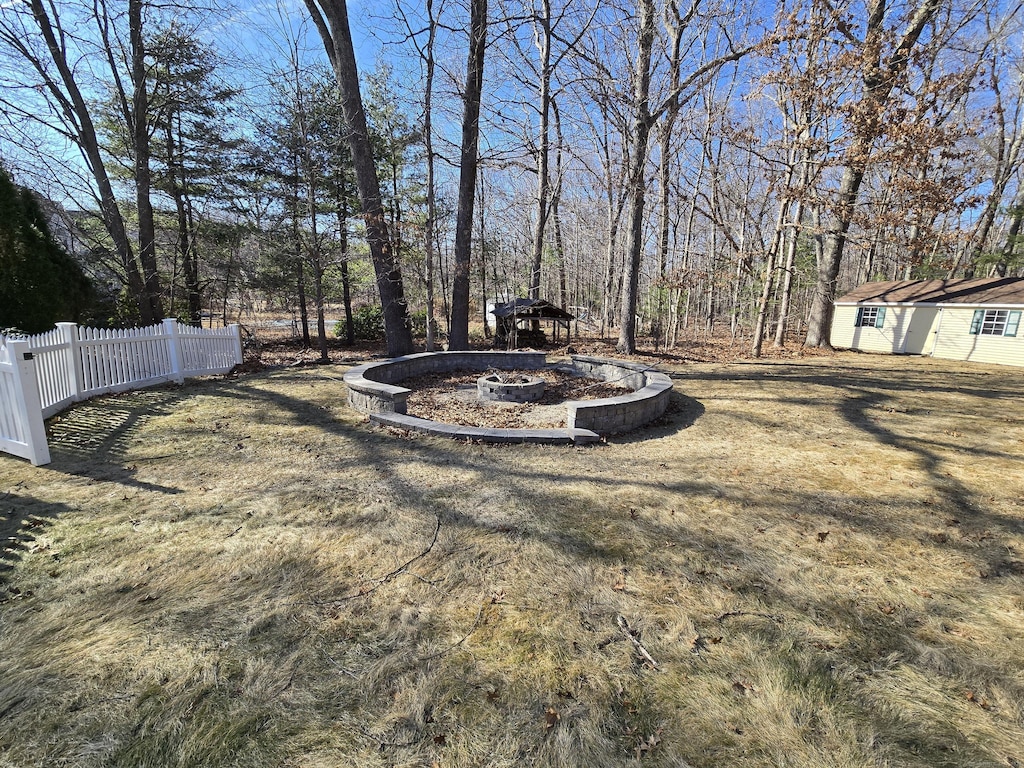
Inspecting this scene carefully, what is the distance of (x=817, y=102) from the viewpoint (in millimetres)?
9992

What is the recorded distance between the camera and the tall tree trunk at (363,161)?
871 cm

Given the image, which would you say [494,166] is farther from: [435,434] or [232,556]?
[232,556]

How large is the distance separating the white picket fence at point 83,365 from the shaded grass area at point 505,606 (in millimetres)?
430

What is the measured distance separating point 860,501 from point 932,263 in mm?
21756

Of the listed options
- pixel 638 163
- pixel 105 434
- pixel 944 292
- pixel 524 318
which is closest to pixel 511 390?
pixel 105 434

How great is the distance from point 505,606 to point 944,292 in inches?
762

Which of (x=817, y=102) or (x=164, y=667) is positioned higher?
(x=817, y=102)

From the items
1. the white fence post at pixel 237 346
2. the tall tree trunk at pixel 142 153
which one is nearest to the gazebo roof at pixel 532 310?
the white fence post at pixel 237 346

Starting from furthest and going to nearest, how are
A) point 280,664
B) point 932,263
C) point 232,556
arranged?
point 932,263 < point 232,556 < point 280,664

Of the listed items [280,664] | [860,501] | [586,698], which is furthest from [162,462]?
[860,501]

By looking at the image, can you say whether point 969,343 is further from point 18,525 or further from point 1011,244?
point 18,525

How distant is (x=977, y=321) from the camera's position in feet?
42.4

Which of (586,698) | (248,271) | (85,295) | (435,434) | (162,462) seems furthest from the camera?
(248,271)

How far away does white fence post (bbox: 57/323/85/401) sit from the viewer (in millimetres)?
5113
